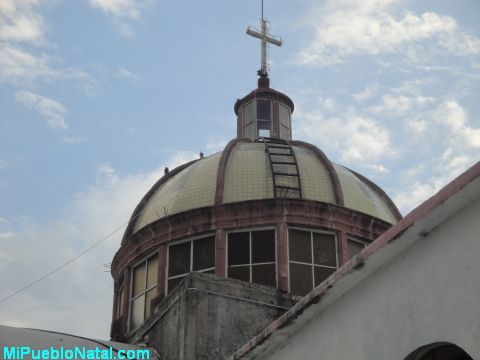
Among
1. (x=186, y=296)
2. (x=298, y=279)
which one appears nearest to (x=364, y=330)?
(x=186, y=296)

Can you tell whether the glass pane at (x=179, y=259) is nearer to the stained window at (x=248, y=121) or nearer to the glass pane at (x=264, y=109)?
the stained window at (x=248, y=121)

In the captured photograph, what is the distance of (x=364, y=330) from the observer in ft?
28.8

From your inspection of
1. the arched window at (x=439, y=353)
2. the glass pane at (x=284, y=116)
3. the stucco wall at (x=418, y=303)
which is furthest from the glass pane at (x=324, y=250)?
the arched window at (x=439, y=353)

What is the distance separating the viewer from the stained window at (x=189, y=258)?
1952 cm

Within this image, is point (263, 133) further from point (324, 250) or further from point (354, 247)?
point (324, 250)

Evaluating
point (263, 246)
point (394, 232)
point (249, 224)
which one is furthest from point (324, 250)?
point (394, 232)

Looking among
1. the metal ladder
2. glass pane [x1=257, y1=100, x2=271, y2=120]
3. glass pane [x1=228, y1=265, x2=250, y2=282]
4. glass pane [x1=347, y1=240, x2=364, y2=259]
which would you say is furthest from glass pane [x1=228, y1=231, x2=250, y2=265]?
glass pane [x1=257, y1=100, x2=271, y2=120]

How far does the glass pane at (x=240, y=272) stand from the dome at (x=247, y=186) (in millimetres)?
1934

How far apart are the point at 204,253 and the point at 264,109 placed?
7.90 m

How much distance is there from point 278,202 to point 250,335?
450 cm

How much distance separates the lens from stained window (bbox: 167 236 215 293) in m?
19.5

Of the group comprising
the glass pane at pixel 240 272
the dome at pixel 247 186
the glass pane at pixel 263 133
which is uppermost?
the glass pane at pixel 263 133

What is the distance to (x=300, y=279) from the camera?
1925 centimetres

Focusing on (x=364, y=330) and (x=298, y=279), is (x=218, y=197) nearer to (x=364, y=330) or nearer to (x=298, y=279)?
(x=298, y=279)
